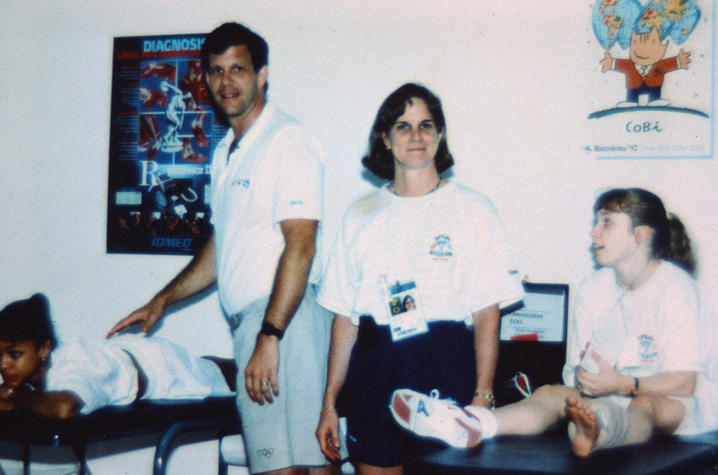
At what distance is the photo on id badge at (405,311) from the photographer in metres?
2.29

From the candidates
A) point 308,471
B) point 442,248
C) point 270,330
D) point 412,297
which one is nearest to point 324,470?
point 308,471

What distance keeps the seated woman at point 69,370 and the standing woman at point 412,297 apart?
2.33 ft

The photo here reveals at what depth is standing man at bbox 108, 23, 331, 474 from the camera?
7.71ft

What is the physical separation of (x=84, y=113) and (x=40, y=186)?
16.1 inches

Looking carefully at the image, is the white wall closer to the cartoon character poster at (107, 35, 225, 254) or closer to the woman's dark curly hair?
the cartoon character poster at (107, 35, 225, 254)

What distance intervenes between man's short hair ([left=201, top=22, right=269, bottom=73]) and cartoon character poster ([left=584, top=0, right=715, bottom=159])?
1.26 meters

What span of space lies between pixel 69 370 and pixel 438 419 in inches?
49.3

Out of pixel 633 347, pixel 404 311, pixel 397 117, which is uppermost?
pixel 397 117

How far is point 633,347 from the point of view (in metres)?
2.52

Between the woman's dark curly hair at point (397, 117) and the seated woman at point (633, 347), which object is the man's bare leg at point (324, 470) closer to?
the seated woman at point (633, 347)

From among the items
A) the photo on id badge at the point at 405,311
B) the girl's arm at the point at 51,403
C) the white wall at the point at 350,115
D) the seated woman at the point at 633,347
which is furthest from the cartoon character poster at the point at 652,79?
the girl's arm at the point at 51,403

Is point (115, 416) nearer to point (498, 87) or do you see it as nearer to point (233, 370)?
point (233, 370)

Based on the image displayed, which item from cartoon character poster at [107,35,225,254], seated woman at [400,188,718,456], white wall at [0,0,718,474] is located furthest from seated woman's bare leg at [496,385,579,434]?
cartoon character poster at [107,35,225,254]

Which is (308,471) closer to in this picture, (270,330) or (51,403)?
(270,330)
